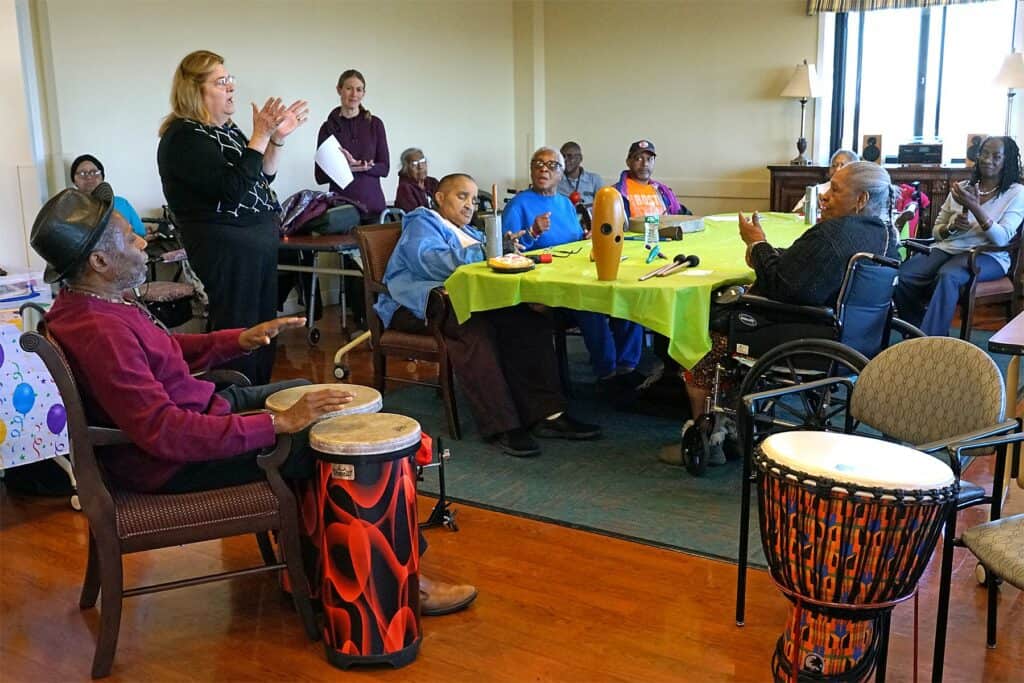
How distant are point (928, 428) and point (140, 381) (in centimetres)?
178

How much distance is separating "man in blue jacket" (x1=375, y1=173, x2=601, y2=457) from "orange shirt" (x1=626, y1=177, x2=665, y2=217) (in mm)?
1854

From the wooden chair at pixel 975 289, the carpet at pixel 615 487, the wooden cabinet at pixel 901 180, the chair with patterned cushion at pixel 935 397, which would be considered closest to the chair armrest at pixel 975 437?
the chair with patterned cushion at pixel 935 397

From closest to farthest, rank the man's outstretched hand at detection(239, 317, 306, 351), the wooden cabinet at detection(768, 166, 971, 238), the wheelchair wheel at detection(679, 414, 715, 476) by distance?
1. the man's outstretched hand at detection(239, 317, 306, 351)
2. the wheelchair wheel at detection(679, 414, 715, 476)
3. the wooden cabinet at detection(768, 166, 971, 238)

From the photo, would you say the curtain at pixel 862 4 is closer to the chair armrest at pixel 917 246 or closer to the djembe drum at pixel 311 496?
the chair armrest at pixel 917 246

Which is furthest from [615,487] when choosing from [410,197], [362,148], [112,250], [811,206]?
[362,148]

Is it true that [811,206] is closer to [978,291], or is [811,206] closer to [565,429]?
[978,291]

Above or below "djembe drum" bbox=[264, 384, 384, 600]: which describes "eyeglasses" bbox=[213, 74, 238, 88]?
above

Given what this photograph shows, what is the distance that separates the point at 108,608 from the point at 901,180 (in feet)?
19.7

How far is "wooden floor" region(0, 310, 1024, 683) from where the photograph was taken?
2.29 meters

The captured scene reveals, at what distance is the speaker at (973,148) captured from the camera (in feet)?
16.9

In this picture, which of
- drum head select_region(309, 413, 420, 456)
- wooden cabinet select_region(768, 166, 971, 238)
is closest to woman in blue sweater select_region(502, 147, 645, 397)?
drum head select_region(309, 413, 420, 456)

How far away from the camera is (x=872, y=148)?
7.25 metres

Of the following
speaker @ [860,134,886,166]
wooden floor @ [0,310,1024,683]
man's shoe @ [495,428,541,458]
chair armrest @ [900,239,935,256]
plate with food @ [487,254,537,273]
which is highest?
speaker @ [860,134,886,166]

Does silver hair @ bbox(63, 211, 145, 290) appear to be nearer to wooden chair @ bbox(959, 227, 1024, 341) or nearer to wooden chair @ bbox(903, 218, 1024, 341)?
wooden chair @ bbox(903, 218, 1024, 341)
